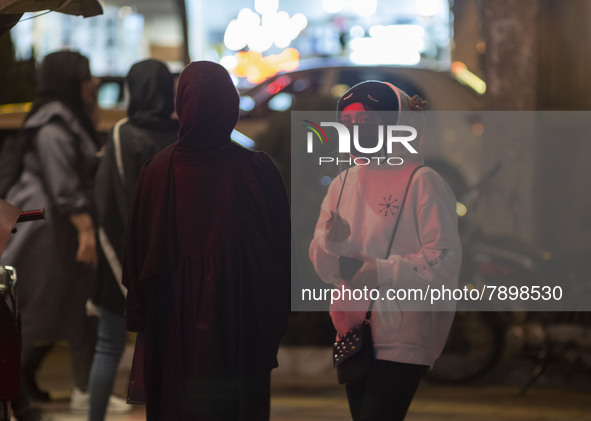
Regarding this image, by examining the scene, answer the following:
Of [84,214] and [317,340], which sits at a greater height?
[84,214]

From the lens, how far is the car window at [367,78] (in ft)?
28.3

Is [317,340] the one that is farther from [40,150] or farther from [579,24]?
[579,24]

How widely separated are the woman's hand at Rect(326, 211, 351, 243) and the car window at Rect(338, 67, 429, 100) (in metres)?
5.21

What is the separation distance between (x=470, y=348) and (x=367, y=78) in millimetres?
3092

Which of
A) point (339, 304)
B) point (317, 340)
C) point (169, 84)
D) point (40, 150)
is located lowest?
point (317, 340)

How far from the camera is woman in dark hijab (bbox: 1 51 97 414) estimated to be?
201 inches

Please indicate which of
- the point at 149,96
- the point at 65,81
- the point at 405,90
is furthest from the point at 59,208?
the point at 405,90

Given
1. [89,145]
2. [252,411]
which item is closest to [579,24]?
[89,145]

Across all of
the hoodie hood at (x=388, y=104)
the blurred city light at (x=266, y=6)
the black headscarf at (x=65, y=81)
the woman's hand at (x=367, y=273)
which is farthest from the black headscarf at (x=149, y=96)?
the blurred city light at (x=266, y=6)

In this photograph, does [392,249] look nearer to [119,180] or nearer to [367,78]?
[119,180]

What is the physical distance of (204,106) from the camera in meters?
3.30

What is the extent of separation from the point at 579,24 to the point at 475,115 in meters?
1.11

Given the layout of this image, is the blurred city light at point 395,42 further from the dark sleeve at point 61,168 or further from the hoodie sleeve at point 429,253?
the hoodie sleeve at point 429,253

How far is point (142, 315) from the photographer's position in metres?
3.40
